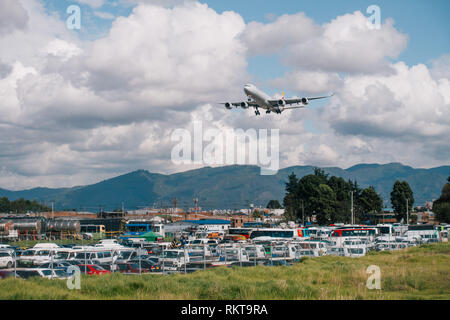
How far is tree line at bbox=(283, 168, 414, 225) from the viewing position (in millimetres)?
134875

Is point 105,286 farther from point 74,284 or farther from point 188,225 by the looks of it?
point 188,225

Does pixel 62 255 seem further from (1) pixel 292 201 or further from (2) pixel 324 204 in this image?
(1) pixel 292 201

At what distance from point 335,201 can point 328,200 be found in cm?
428

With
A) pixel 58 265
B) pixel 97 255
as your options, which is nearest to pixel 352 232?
pixel 97 255

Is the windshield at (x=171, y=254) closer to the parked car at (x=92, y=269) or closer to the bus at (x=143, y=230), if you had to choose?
the parked car at (x=92, y=269)

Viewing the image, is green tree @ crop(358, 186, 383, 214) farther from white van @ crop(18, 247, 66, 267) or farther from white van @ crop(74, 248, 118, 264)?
white van @ crop(18, 247, 66, 267)

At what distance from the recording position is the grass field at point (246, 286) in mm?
21750

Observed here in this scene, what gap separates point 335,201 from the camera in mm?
137625

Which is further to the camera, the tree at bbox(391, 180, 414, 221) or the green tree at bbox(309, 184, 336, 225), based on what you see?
the tree at bbox(391, 180, 414, 221)

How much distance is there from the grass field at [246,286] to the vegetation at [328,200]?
340ft

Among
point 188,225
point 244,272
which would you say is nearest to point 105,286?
point 244,272

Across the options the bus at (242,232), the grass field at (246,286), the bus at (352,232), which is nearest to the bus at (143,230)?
the bus at (242,232)

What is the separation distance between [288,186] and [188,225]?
2488 inches

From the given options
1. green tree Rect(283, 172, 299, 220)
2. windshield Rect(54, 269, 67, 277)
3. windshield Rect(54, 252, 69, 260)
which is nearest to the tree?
green tree Rect(283, 172, 299, 220)
